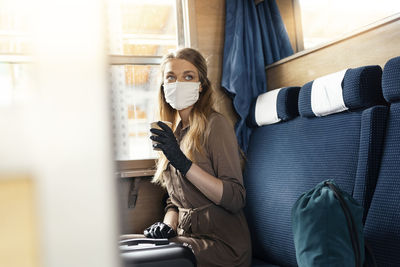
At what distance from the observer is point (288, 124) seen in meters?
2.03

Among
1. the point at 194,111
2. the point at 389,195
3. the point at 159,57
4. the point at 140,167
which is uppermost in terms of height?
the point at 159,57

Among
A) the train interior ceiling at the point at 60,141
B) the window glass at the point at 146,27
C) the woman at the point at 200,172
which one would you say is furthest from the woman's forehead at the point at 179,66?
the train interior ceiling at the point at 60,141

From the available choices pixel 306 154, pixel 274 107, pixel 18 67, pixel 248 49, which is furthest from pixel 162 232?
pixel 18 67

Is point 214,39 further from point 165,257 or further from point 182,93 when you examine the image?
point 165,257

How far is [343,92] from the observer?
1.64 meters

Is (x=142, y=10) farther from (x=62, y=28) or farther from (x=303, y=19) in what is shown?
(x=62, y=28)

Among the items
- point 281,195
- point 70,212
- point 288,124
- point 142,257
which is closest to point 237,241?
point 281,195

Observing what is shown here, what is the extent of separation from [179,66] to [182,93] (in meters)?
0.13

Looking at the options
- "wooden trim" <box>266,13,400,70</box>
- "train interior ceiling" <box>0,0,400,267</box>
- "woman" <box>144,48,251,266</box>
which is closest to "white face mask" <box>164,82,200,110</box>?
"woman" <box>144,48,251,266</box>

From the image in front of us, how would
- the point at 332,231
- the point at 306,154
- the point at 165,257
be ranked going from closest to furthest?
the point at 165,257 < the point at 332,231 < the point at 306,154

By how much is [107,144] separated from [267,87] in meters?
2.41

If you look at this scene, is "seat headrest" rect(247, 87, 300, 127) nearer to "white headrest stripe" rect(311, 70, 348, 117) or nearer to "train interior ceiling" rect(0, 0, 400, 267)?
"white headrest stripe" rect(311, 70, 348, 117)

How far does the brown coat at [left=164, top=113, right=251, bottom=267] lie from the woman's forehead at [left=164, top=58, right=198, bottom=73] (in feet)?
0.85

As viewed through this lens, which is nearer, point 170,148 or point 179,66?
point 170,148
